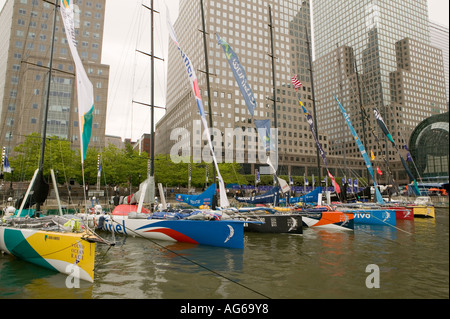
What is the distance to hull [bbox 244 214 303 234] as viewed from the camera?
15391mm

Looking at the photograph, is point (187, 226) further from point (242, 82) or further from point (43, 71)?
point (43, 71)

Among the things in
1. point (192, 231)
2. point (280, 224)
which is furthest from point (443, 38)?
point (280, 224)

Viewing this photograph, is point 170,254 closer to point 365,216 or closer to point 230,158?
point 365,216

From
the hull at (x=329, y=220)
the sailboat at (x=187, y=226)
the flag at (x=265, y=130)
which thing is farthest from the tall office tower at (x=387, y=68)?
the sailboat at (x=187, y=226)

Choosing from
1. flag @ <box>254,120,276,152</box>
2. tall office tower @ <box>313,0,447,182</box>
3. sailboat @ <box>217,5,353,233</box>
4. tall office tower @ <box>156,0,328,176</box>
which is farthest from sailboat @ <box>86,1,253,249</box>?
tall office tower @ <box>313,0,447,182</box>

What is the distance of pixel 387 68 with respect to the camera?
12825 cm

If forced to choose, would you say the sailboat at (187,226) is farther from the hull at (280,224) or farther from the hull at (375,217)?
the hull at (375,217)

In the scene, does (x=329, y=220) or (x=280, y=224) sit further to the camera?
(x=329, y=220)

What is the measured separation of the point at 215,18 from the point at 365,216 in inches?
3587

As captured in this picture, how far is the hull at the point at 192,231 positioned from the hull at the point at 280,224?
3974mm

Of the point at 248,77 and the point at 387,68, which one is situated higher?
the point at 387,68

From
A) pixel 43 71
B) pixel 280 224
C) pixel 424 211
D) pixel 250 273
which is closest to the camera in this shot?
pixel 250 273

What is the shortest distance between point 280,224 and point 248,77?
8717 cm
